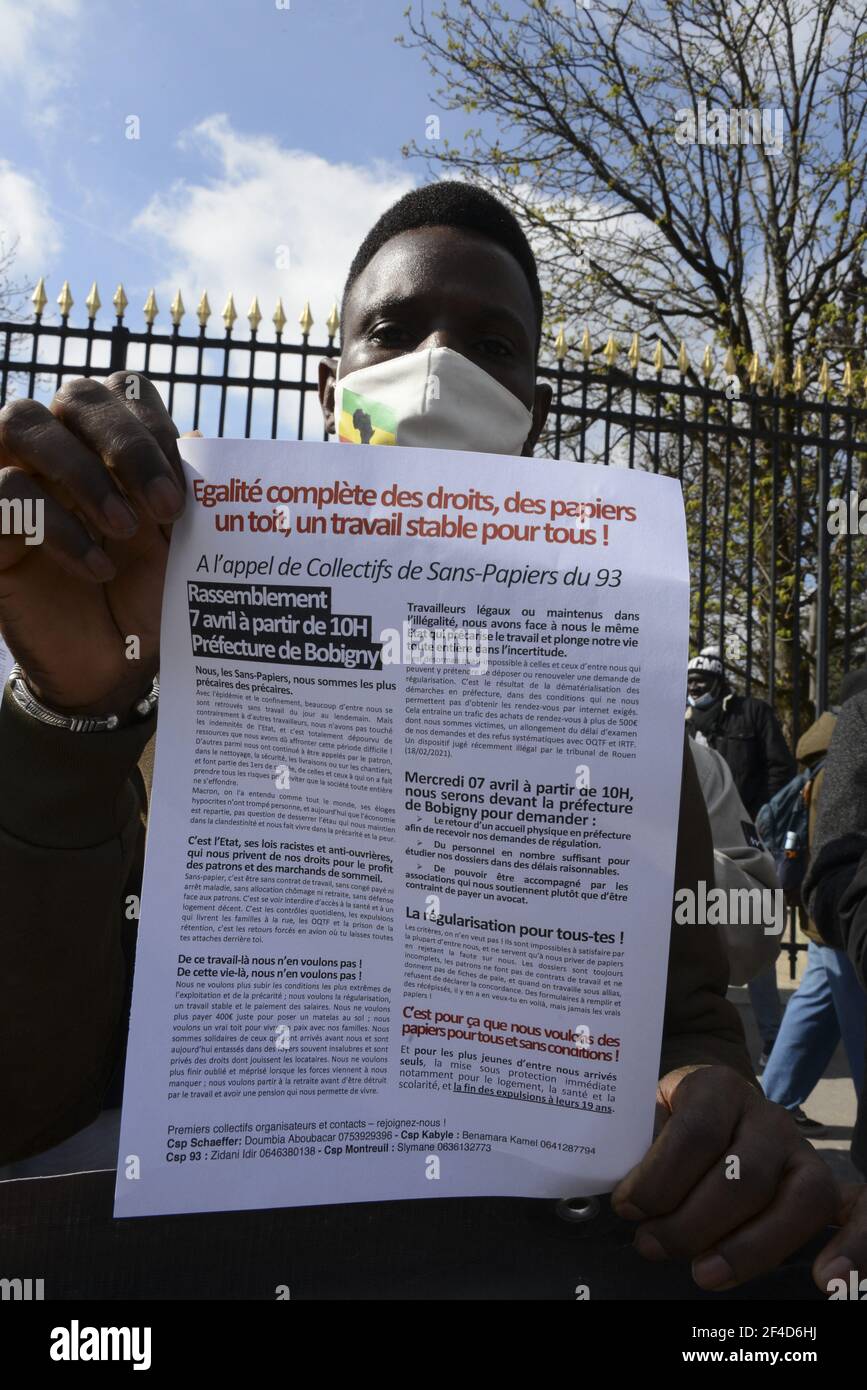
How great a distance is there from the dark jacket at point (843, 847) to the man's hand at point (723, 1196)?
90 centimetres

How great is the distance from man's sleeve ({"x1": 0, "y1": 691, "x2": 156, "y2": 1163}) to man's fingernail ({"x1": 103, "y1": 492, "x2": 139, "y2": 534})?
22 centimetres

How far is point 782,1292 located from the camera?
3.07ft

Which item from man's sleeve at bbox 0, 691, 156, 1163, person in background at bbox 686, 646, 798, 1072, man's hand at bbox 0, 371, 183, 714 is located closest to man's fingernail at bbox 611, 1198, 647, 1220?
man's sleeve at bbox 0, 691, 156, 1163

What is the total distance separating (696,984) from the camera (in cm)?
120

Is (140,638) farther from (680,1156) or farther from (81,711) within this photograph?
(680,1156)

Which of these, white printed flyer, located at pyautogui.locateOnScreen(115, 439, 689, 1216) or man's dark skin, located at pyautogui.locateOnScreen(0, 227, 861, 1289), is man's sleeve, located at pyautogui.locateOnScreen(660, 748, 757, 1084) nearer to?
man's dark skin, located at pyautogui.locateOnScreen(0, 227, 861, 1289)

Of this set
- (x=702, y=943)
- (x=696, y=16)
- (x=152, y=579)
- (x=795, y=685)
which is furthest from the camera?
(x=696, y=16)

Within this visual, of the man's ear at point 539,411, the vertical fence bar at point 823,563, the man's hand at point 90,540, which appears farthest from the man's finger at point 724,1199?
the vertical fence bar at point 823,563

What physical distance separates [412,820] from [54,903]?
0.38 meters

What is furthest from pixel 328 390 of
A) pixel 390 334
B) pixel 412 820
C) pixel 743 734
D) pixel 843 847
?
pixel 743 734

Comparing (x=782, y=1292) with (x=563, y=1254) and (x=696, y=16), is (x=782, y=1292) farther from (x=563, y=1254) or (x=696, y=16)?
(x=696, y=16)

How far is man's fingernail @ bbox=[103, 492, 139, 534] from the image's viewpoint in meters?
0.89
